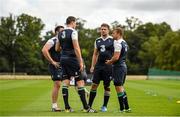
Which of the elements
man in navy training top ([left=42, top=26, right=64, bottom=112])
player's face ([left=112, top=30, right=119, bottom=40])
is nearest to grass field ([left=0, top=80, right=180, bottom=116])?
man in navy training top ([left=42, top=26, right=64, bottom=112])

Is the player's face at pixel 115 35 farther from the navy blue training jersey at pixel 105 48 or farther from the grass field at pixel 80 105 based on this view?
the grass field at pixel 80 105

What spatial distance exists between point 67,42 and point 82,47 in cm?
11065

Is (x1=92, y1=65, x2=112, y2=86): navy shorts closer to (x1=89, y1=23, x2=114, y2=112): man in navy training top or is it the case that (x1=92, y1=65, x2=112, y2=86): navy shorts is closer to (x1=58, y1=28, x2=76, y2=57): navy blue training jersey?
(x1=89, y1=23, x2=114, y2=112): man in navy training top

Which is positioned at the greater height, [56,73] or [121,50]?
[121,50]

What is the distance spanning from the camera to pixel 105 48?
13805 millimetres

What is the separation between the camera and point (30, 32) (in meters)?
121

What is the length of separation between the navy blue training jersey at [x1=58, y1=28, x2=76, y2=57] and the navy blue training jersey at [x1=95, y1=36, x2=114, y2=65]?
76 centimetres

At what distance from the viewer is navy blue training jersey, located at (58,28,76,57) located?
1326 centimetres

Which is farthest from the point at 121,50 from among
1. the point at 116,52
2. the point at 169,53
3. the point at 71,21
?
the point at 169,53

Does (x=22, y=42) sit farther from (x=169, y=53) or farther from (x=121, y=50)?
(x=121, y=50)

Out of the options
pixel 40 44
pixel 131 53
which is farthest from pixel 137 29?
pixel 40 44

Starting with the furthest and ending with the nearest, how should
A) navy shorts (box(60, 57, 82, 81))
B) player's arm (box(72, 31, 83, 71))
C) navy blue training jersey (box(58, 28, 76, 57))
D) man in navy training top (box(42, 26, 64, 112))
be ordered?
man in navy training top (box(42, 26, 64, 112)), navy shorts (box(60, 57, 82, 81)), navy blue training jersey (box(58, 28, 76, 57)), player's arm (box(72, 31, 83, 71))

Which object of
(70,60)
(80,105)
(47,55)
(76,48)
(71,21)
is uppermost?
(71,21)

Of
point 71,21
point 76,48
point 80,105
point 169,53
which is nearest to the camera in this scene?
point 76,48
